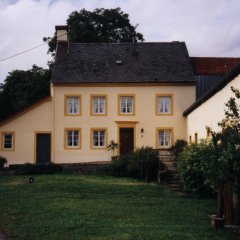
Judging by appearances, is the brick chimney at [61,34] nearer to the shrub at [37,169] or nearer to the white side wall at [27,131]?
the white side wall at [27,131]

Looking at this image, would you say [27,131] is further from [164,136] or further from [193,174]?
[193,174]

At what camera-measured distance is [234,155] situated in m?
11.7

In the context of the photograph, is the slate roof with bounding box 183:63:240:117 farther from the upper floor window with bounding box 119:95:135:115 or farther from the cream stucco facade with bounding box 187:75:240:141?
the upper floor window with bounding box 119:95:135:115

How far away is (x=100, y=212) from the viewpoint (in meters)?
15.2

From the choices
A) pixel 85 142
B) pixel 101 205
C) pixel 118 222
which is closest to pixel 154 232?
pixel 118 222

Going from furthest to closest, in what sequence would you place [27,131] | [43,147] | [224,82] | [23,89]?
[23,89]
[43,147]
[27,131]
[224,82]

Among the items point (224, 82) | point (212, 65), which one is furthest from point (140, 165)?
point (212, 65)

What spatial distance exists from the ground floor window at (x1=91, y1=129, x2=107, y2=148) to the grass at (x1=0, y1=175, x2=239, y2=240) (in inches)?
533

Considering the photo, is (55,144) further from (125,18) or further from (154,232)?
(154,232)

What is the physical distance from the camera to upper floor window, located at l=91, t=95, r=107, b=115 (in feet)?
122

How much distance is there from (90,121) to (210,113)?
13787 millimetres

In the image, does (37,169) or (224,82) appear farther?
(37,169)

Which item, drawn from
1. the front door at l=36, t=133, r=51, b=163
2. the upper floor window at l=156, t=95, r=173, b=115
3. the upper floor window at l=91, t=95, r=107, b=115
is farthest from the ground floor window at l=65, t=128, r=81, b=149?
the upper floor window at l=156, t=95, r=173, b=115

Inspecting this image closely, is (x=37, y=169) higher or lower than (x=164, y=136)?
lower
